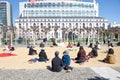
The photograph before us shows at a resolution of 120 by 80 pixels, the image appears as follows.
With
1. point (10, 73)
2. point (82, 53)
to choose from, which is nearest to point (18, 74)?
point (10, 73)

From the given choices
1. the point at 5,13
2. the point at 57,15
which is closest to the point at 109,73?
the point at 57,15

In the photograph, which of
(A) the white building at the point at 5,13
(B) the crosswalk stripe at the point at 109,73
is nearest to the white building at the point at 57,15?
(A) the white building at the point at 5,13

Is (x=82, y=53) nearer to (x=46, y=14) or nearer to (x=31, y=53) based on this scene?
(x=31, y=53)

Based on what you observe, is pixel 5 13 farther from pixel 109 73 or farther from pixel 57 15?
pixel 109 73

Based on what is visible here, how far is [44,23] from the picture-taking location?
420 feet

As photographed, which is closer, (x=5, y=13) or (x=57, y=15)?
(x=57, y=15)

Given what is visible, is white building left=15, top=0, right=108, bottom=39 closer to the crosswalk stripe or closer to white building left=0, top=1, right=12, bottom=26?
white building left=0, top=1, right=12, bottom=26

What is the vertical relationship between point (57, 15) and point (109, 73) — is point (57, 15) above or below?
above

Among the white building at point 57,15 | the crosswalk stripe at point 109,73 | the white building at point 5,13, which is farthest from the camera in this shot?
the white building at point 5,13

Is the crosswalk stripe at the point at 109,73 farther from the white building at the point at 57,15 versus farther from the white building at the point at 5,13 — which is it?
the white building at the point at 5,13

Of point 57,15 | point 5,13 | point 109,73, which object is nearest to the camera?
point 109,73

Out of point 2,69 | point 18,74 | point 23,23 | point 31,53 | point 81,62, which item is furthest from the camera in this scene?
point 23,23

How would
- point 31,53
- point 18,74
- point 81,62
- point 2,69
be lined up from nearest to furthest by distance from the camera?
point 18,74
point 2,69
point 81,62
point 31,53

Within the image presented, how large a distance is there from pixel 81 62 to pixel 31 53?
7.03 m
